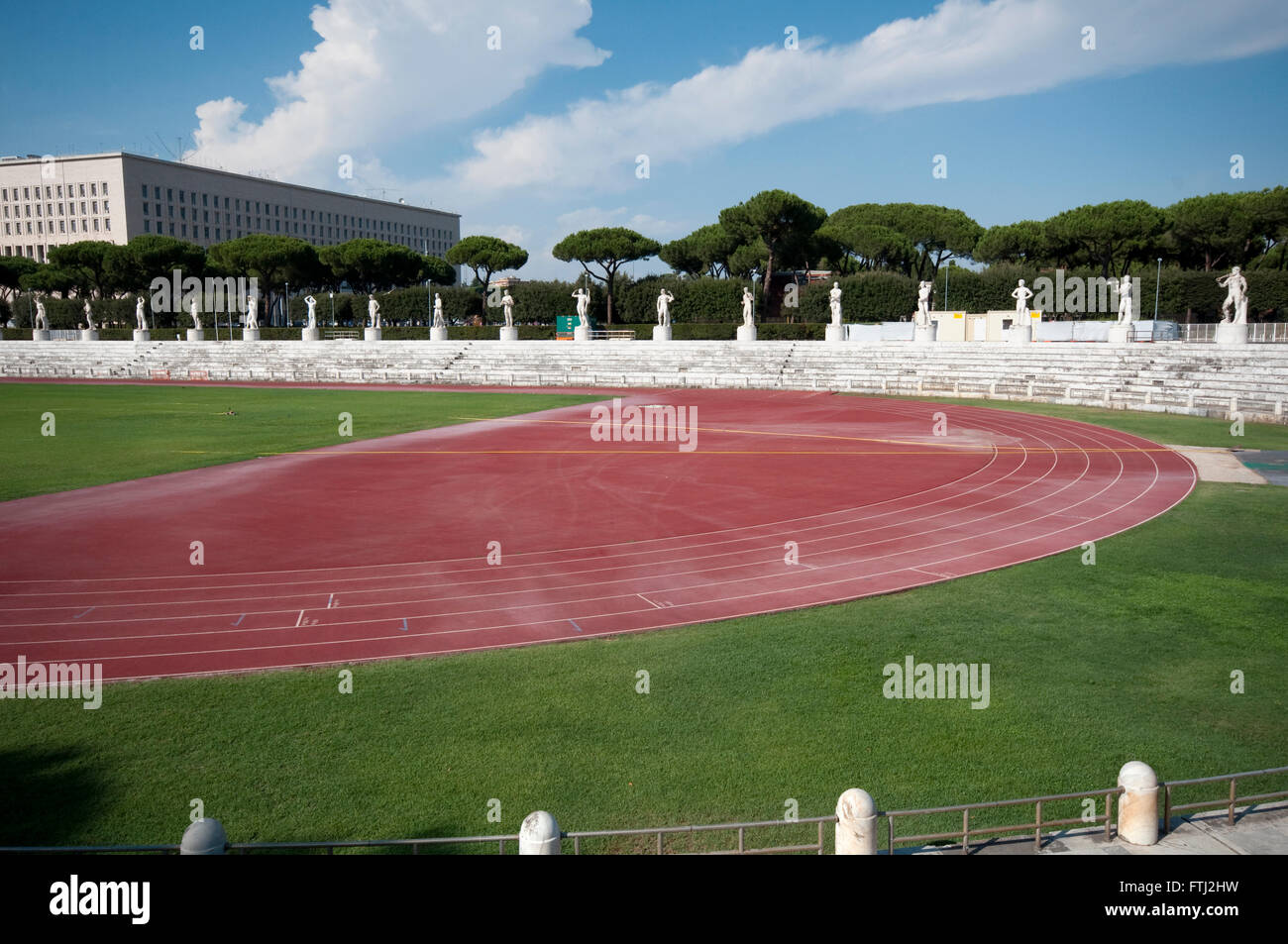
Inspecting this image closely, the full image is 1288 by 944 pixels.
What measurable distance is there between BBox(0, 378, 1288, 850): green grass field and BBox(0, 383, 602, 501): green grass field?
1278cm

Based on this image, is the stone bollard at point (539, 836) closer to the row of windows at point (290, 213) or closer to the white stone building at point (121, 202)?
the white stone building at point (121, 202)

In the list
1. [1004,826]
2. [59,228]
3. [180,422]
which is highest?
[59,228]

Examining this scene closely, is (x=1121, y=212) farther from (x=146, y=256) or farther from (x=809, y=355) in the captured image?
(x=146, y=256)

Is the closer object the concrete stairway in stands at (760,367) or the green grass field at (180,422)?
the green grass field at (180,422)

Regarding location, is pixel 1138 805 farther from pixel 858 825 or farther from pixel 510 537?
pixel 510 537

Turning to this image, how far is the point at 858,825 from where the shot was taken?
4.40 metres

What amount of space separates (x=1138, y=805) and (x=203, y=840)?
15.8ft

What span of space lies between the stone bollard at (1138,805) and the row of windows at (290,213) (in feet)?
428

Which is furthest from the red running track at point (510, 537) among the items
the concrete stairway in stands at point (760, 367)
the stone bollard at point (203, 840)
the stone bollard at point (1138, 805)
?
the concrete stairway in stands at point (760, 367)

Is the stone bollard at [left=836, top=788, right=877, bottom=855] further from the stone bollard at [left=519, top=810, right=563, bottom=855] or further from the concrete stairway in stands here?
the concrete stairway in stands

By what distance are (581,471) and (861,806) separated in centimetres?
1477

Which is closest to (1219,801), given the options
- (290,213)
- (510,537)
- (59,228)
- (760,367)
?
(510,537)

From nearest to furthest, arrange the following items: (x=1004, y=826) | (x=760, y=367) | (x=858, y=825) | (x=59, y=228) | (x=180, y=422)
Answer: (x=858, y=825) → (x=1004, y=826) → (x=180, y=422) → (x=760, y=367) → (x=59, y=228)

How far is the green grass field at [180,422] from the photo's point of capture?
783 inches
